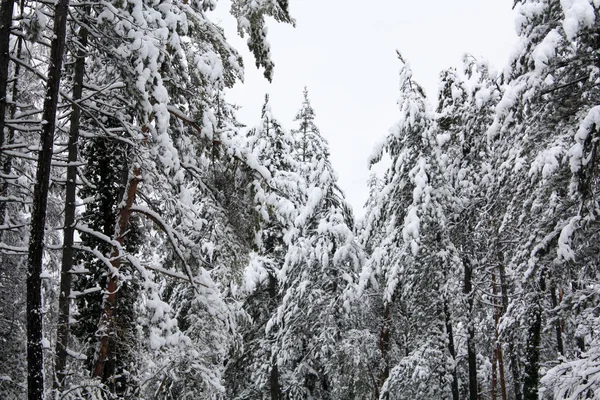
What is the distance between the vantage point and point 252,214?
8023mm

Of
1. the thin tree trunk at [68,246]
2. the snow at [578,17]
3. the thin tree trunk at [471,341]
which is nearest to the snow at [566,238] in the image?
the snow at [578,17]

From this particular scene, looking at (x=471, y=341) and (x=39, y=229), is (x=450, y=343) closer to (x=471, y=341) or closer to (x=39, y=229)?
(x=471, y=341)

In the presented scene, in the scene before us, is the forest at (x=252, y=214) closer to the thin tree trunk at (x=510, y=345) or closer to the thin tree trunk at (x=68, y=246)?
the thin tree trunk at (x=68, y=246)

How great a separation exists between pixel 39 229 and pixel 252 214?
137 inches

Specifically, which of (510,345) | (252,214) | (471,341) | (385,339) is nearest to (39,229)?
(252,214)

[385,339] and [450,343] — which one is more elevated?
[385,339]

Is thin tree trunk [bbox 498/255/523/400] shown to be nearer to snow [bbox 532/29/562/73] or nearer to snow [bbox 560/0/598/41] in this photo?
snow [bbox 532/29/562/73]

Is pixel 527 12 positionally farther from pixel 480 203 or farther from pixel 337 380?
pixel 337 380

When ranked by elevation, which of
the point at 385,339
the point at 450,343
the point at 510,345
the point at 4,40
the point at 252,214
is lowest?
the point at 510,345

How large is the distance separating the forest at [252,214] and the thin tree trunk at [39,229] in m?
0.02

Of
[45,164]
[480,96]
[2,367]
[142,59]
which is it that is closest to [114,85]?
[142,59]

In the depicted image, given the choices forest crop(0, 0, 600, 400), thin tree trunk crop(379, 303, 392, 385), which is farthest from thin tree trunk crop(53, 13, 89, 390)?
thin tree trunk crop(379, 303, 392, 385)

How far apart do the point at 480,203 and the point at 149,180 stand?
32.5ft

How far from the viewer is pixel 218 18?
819 centimetres
